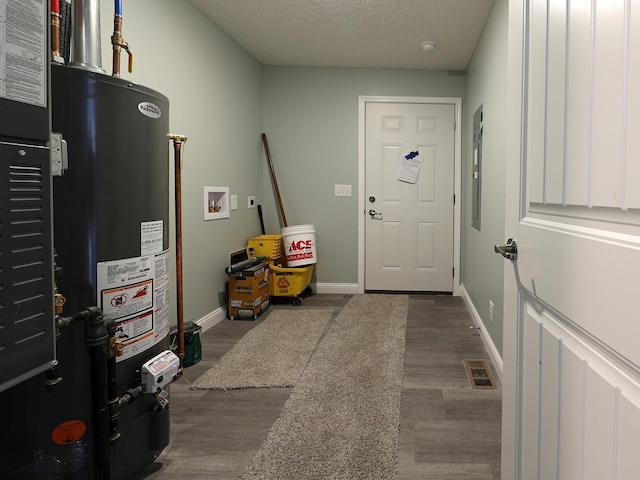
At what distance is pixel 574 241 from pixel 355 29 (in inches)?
126

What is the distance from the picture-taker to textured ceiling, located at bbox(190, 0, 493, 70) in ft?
10.1

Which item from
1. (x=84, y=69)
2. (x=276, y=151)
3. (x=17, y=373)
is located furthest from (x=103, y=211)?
(x=276, y=151)

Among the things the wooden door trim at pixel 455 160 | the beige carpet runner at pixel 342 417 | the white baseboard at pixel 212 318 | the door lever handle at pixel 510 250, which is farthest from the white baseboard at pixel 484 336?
the white baseboard at pixel 212 318

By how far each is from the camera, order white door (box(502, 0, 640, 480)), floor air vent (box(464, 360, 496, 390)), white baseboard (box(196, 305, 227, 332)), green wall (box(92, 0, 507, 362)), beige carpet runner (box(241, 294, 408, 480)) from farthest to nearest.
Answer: white baseboard (box(196, 305, 227, 332)), green wall (box(92, 0, 507, 362)), floor air vent (box(464, 360, 496, 390)), beige carpet runner (box(241, 294, 408, 480)), white door (box(502, 0, 640, 480))

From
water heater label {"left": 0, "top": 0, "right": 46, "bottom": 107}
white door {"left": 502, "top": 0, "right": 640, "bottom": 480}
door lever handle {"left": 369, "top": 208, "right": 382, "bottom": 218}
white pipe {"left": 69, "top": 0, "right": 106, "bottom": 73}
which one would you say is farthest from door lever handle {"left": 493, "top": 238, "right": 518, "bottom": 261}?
door lever handle {"left": 369, "top": 208, "right": 382, "bottom": 218}

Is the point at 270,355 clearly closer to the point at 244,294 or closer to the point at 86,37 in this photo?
the point at 244,294

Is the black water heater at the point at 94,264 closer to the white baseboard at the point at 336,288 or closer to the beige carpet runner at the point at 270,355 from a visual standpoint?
the beige carpet runner at the point at 270,355

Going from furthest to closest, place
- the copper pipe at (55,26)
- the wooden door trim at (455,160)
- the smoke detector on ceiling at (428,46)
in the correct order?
the wooden door trim at (455,160), the smoke detector on ceiling at (428,46), the copper pipe at (55,26)

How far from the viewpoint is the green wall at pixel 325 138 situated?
450 centimetres

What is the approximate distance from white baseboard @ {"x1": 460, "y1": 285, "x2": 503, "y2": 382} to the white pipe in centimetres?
237

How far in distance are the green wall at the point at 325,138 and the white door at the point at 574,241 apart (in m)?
3.46

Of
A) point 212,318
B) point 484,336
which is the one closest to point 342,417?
point 484,336

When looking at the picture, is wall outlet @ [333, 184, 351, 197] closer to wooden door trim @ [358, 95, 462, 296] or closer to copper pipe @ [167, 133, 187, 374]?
wooden door trim @ [358, 95, 462, 296]

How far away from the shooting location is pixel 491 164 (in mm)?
2895
